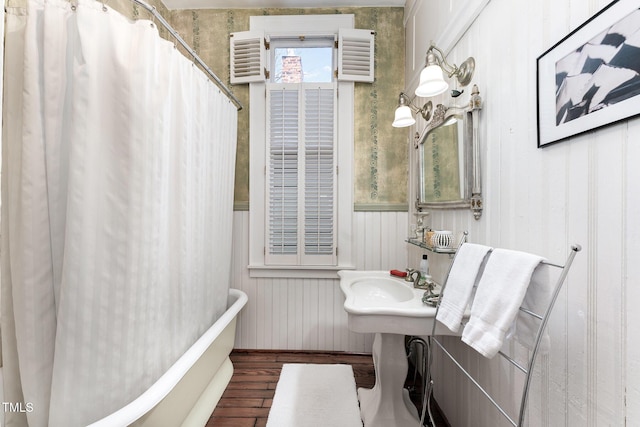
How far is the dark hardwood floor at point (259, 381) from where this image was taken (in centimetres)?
165

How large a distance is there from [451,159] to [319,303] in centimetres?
154

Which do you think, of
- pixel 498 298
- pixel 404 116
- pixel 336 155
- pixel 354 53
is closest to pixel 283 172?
pixel 336 155

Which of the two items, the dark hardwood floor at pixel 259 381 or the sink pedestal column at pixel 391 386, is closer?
the sink pedestal column at pixel 391 386

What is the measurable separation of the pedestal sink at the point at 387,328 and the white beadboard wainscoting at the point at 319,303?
32 centimetres

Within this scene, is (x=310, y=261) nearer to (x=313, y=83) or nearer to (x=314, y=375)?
(x=314, y=375)

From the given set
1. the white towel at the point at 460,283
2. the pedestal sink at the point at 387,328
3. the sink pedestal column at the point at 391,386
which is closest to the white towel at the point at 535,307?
the white towel at the point at 460,283

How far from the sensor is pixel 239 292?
2.22 m

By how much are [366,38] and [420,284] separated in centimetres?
202

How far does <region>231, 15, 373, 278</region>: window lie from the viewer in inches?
91.5

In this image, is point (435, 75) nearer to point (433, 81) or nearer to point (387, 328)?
point (433, 81)

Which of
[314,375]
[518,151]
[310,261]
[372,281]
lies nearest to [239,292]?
[310,261]

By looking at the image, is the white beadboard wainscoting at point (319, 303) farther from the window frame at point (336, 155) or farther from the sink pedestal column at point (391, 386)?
the sink pedestal column at point (391, 386)

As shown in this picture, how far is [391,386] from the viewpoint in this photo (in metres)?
1.55

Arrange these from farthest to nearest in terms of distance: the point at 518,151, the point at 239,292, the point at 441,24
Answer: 1. the point at 239,292
2. the point at 441,24
3. the point at 518,151
